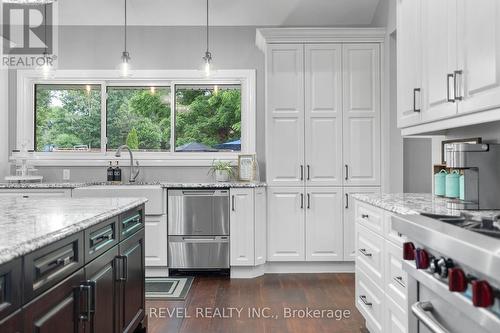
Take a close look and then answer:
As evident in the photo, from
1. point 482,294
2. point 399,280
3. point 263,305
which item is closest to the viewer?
point 482,294

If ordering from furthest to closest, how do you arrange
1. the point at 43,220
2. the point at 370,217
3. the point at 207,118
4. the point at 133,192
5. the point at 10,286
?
the point at 207,118 → the point at 133,192 → the point at 370,217 → the point at 43,220 → the point at 10,286

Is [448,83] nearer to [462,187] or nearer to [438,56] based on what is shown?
[438,56]

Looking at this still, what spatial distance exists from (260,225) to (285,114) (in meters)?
1.15

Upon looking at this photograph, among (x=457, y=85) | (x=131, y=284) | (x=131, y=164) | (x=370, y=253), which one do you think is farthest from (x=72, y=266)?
(x=131, y=164)

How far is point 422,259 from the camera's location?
1453 mm

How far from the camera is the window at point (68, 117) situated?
4.93m

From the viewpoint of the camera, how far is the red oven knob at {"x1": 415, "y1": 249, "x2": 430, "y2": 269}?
145 cm

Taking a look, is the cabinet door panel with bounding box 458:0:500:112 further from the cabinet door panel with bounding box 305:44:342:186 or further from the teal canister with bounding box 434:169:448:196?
the cabinet door panel with bounding box 305:44:342:186

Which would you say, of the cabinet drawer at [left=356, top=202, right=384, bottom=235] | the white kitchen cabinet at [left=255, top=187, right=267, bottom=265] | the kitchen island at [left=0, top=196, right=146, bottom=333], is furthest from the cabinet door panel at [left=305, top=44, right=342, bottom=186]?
the kitchen island at [left=0, top=196, right=146, bottom=333]

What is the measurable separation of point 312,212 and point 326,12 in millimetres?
2185

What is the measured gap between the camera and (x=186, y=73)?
189 inches

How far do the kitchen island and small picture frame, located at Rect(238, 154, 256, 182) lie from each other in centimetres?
195

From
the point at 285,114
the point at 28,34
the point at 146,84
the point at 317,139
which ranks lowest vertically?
the point at 317,139

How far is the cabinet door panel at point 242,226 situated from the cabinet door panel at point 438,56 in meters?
2.13
